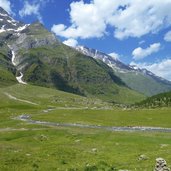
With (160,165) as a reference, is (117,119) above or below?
above

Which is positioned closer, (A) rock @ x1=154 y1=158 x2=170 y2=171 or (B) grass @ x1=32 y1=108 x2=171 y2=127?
(A) rock @ x1=154 y1=158 x2=170 y2=171

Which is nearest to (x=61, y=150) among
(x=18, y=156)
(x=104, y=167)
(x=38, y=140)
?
(x=18, y=156)

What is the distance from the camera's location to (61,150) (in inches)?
1886

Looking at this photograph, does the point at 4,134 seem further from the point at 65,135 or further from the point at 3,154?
the point at 3,154

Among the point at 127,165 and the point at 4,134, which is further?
the point at 4,134

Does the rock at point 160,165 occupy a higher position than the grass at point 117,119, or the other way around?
the grass at point 117,119

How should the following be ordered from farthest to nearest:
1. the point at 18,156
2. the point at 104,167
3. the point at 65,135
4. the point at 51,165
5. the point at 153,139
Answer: the point at 65,135
the point at 153,139
the point at 18,156
the point at 51,165
the point at 104,167

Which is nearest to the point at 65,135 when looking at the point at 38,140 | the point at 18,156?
the point at 38,140

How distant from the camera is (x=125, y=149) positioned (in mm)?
55312

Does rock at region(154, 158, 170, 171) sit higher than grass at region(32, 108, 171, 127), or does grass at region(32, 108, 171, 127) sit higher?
grass at region(32, 108, 171, 127)

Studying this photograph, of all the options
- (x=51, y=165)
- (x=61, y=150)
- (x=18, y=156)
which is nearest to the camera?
(x=51, y=165)

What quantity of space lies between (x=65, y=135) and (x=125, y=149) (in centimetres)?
3028

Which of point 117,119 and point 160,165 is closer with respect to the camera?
point 160,165

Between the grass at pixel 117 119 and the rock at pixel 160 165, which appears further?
the grass at pixel 117 119
